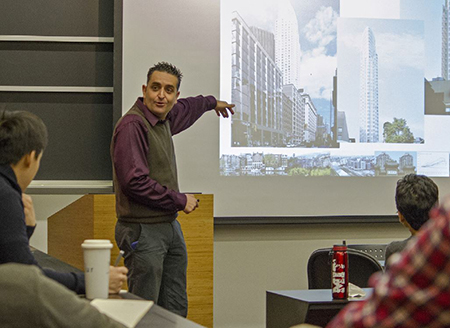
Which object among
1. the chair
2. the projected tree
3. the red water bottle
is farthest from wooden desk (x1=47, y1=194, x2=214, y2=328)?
the projected tree

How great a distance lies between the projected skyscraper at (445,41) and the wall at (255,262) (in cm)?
140

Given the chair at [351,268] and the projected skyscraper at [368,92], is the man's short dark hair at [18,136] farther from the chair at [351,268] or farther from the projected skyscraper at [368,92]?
the projected skyscraper at [368,92]

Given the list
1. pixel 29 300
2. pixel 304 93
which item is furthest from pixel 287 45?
pixel 29 300

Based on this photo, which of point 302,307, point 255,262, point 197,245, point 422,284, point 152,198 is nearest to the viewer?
point 422,284

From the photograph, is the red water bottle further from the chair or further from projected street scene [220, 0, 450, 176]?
projected street scene [220, 0, 450, 176]

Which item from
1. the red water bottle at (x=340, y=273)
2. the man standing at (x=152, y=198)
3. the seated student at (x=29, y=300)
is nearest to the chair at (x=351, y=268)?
the red water bottle at (x=340, y=273)

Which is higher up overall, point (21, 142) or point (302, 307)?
point (21, 142)

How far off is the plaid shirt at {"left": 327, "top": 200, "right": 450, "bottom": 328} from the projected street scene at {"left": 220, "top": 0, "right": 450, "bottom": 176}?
3.81m

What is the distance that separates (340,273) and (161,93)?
1.42 metres

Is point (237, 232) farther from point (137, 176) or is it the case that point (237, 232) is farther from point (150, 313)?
point (150, 313)

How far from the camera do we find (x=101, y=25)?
179 inches

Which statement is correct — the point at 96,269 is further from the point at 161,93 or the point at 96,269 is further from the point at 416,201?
the point at 161,93

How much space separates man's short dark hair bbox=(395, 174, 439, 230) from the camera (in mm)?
2688

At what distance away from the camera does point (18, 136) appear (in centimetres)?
169
